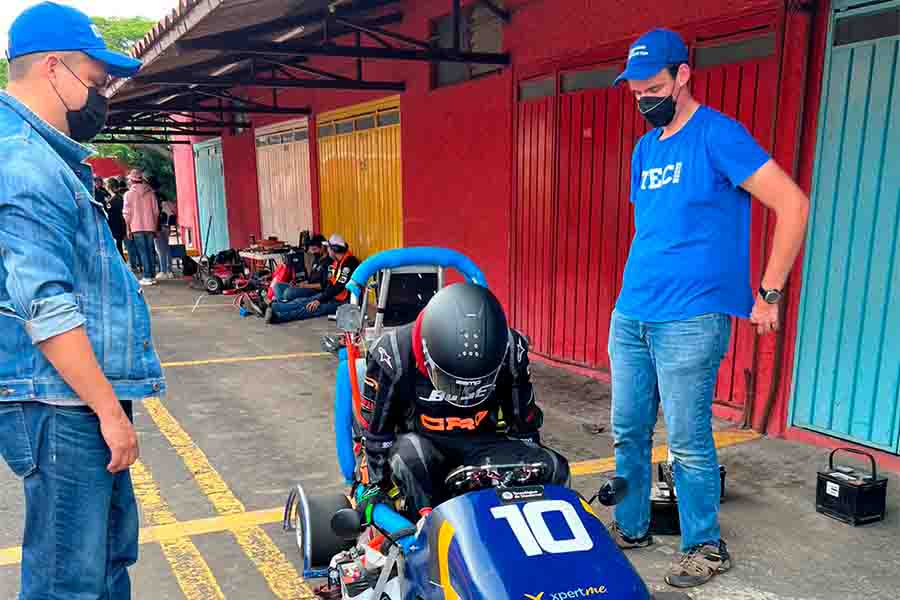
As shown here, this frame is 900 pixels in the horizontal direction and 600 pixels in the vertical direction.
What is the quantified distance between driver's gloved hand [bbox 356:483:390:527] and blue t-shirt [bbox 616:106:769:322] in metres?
1.44

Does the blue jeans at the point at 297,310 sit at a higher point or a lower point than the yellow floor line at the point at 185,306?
higher

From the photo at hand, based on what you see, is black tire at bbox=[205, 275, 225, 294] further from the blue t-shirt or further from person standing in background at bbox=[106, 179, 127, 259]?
the blue t-shirt

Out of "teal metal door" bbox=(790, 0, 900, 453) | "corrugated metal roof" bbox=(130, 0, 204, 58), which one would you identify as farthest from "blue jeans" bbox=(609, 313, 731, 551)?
"corrugated metal roof" bbox=(130, 0, 204, 58)

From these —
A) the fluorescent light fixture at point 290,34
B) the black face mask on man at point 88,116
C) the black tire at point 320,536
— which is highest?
the fluorescent light fixture at point 290,34

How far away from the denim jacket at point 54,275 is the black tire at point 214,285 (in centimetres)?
1206

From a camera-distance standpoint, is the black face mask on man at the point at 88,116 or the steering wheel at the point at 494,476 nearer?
the black face mask on man at the point at 88,116

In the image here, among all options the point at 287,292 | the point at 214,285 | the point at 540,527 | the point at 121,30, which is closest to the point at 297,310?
the point at 287,292

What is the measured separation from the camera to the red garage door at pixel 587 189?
530 centimetres

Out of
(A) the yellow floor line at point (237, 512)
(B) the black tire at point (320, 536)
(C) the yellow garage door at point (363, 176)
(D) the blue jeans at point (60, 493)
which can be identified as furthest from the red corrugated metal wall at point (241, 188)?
(D) the blue jeans at point (60, 493)

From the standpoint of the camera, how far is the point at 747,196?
3088 millimetres

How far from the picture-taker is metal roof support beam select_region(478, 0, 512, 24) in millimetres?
7836

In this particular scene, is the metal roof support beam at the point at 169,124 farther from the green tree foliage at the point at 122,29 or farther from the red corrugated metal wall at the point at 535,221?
the green tree foliage at the point at 122,29

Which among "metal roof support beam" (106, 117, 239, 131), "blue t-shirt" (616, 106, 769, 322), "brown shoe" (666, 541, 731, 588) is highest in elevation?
"metal roof support beam" (106, 117, 239, 131)

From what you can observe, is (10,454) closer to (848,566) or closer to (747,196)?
(747,196)
